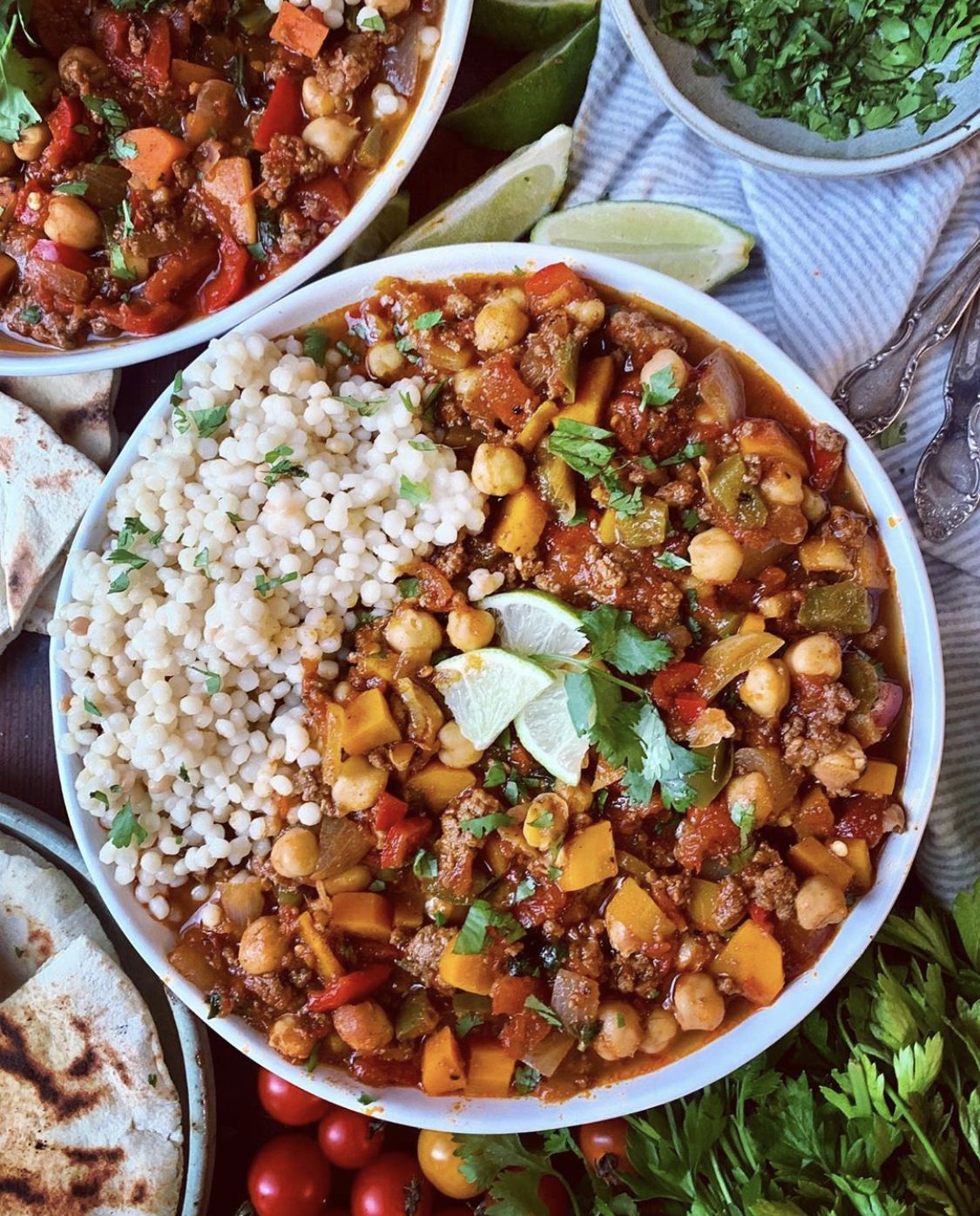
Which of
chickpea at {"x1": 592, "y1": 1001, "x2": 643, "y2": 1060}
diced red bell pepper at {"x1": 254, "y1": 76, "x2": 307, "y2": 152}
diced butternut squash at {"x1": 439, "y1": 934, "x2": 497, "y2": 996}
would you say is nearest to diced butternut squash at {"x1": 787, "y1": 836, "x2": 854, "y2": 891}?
chickpea at {"x1": 592, "y1": 1001, "x2": 643, "y2": 1060}

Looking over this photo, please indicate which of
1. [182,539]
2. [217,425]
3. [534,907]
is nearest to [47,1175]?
[534,907]

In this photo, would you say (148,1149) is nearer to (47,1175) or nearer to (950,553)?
(47,1175)

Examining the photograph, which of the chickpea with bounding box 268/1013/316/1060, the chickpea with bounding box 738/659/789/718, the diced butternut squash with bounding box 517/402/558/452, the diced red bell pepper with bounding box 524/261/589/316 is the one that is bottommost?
the chickpea with bounding box 268/1013/316/1060

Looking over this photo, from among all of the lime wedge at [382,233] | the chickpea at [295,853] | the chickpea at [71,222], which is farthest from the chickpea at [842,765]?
the chickpea at [71,222]

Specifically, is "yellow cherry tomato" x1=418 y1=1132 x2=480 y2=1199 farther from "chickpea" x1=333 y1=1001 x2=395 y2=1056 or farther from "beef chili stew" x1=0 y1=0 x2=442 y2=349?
"beef chili stew" x1=0 y1=0 x2=442 y2=349

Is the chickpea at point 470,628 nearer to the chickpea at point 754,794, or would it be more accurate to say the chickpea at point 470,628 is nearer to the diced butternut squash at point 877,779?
the chickpea at point 754,794
